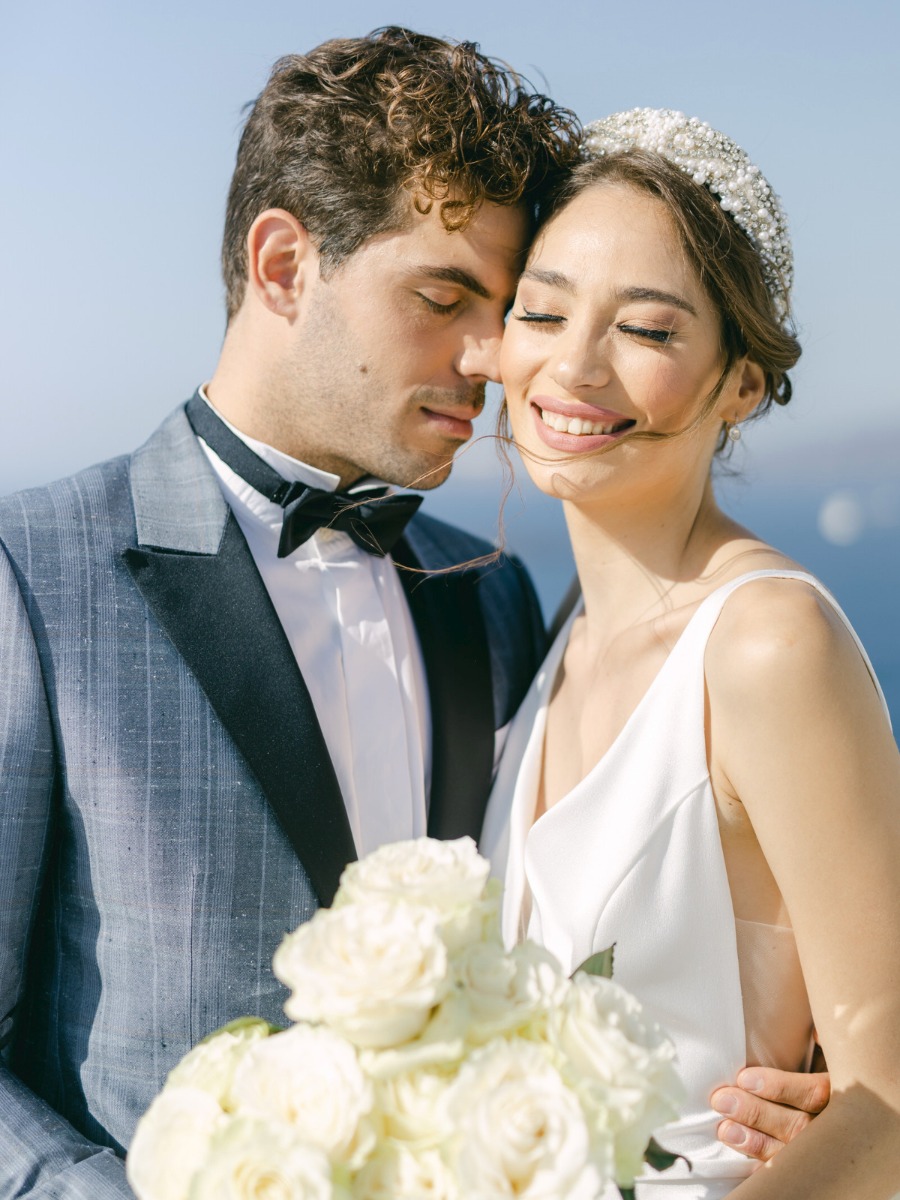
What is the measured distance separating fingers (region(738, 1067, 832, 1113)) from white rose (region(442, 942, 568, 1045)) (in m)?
1.07

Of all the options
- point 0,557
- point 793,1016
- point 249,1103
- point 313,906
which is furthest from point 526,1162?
point 0,557

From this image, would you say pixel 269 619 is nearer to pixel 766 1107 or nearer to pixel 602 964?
pixel 602 964

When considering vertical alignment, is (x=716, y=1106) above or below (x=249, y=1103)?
below

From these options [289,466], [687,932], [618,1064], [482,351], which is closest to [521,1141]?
[618,1064]

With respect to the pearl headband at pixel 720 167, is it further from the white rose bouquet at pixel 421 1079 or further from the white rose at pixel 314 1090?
the white rose at pixel 314 1090

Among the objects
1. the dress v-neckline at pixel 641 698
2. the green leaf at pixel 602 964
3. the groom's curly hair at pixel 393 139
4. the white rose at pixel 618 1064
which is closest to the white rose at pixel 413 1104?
the white rose at pixel 618 1064

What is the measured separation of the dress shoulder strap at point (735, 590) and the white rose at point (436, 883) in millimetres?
982

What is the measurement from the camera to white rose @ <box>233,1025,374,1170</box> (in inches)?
36.1

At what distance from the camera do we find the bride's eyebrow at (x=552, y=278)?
2.13 metres

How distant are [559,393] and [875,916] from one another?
114 centimetres

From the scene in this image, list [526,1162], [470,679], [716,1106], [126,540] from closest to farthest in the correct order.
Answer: [526,1162], [716,1106], [126,540], [470,679]

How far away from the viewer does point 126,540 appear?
209 centimetres

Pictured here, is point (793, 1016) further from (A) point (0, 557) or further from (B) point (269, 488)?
(A) point (0, 557)

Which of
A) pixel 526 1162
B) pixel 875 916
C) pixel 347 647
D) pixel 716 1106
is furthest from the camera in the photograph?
pixel 347 647
